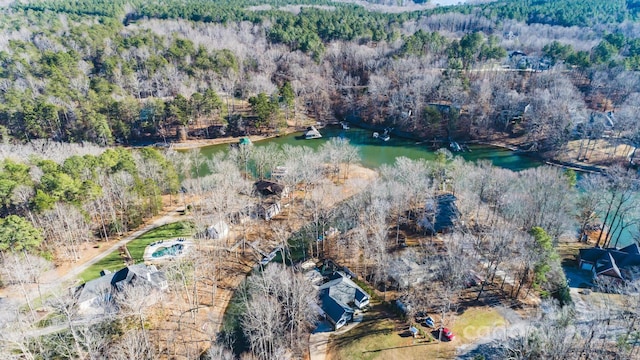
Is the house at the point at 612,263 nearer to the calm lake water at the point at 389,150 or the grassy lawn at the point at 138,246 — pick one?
the calm lake water at the point at 389,150

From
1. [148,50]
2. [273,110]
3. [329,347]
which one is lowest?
[329,347]

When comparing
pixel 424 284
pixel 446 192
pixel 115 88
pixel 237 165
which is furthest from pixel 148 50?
pixel 424 284

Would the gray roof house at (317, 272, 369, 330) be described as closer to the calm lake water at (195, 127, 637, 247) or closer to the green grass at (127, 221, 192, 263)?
the green grass at (127, 221, 192, 263)

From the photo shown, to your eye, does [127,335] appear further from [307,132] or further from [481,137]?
[481,137]

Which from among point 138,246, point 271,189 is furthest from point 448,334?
point 138,246

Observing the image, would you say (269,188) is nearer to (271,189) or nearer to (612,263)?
(271,189)

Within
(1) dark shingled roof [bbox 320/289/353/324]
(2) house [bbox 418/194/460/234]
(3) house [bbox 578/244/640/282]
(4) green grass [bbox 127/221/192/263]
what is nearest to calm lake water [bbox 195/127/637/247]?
(2) house [bbox 418/194/460/234]
